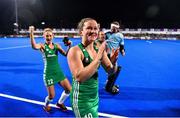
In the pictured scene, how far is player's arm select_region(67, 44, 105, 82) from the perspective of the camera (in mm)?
2844

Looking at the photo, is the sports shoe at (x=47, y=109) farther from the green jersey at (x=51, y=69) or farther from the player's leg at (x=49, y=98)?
the green jersey at (x=51, y=69)

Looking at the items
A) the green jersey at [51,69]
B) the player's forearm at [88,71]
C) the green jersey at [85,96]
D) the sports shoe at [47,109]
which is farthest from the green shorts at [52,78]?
the player's forearm at [88,71]

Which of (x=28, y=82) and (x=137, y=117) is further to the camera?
(x=28, y=82)

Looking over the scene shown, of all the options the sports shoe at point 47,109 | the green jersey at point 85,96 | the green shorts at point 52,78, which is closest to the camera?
the green jersey at point 85,96

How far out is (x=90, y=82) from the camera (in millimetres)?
3266

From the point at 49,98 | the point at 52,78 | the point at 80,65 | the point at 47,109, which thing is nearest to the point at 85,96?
the point at 80,65

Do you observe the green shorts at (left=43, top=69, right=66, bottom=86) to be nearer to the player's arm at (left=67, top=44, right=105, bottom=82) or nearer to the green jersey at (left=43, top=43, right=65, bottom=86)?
the green jersey at (left=43, top=43, right=65, bottom=86)

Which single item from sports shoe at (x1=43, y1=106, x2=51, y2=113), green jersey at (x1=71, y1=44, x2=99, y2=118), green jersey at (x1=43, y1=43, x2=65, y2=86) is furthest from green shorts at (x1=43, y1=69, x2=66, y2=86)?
green jersey at (x1=71, y1=44, x2=99, y2=118)

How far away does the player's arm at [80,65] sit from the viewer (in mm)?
2844

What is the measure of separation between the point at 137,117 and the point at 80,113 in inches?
A: 112

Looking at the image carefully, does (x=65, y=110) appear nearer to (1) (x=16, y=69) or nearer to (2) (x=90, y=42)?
(2) (x=90, y=42)

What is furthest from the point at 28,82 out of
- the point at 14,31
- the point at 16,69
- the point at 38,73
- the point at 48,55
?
the point at 14,31

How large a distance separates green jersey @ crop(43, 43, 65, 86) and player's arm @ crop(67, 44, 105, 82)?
2809 millimetres

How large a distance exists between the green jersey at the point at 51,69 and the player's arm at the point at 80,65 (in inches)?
111
